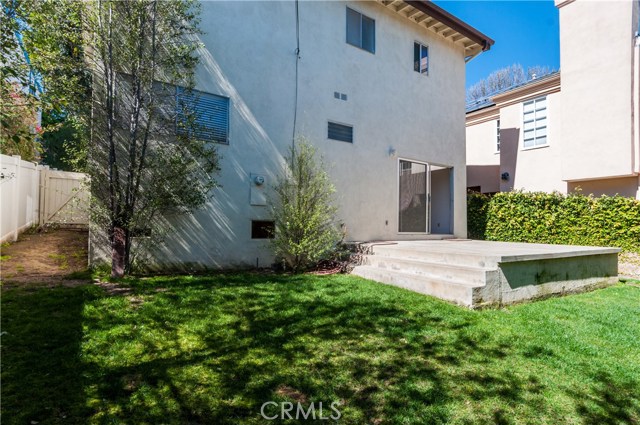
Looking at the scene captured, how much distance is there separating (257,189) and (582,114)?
455 inches

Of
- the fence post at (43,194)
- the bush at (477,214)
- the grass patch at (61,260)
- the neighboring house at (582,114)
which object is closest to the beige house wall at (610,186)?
the neighboring house at (582,114)

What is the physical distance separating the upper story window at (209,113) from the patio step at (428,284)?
3.86 m

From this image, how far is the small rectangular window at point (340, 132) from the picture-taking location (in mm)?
8336

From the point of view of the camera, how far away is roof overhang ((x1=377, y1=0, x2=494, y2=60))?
9328 mm

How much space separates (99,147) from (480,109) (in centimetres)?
1577

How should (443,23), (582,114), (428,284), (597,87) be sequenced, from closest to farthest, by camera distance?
(428,284)
(443,23)
(597,87)
(582,114)

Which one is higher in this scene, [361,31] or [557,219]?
[361,31]

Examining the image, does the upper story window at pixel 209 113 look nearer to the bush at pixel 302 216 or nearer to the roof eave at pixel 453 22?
the bush at pixel 302 216

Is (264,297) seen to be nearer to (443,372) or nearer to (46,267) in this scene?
(443,372)

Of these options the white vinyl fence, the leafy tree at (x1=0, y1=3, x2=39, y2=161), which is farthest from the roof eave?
the white vinyl fence

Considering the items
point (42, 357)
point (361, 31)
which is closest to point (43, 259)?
point (42, 357)

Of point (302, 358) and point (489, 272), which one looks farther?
point (489, 272)

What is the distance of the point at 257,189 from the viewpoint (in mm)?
7129

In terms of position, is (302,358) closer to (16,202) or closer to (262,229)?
(262,229)
